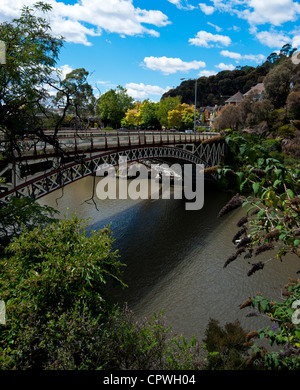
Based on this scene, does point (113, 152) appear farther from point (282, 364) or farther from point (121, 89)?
point (121, 89)

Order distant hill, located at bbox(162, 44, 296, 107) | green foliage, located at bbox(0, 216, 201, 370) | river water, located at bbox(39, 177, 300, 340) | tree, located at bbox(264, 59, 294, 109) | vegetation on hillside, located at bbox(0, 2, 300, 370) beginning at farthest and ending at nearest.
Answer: distant hill, located at bbox(162, 44, 296, 107) → tree, located at bbox(264, 59, 294, 109) → river water, located at bbox(39, 177, 300, 340) → green foliage, located at bbox(0, 216, 201, 370) → vegetation on hillside, located at bbox(0, 2, 300, 370)

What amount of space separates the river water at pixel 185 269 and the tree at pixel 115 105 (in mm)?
48868

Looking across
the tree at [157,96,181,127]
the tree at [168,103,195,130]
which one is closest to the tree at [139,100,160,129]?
the tree at [157,96,181,127]

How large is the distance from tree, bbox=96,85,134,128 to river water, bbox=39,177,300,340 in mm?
48868

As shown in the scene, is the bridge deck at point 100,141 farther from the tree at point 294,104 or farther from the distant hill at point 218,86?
the distant hill at point 218,86

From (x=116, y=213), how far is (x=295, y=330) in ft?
79.5

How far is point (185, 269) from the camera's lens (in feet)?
57.7

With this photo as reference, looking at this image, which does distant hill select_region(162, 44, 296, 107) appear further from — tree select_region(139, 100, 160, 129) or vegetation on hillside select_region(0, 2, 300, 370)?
vegetation on hillside select_region(0, 2, 300, 370)

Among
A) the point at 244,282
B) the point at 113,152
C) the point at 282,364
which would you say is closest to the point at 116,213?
the point at 113,152

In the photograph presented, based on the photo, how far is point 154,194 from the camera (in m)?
35.9

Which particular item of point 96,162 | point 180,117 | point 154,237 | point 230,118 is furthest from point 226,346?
point 180,117

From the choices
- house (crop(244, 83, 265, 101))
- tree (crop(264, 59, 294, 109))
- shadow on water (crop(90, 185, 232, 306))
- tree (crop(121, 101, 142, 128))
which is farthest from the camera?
tree (crop(121, 101, 142, 128))

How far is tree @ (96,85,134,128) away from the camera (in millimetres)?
71938

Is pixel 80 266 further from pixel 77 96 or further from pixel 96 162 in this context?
pixel 96 162
